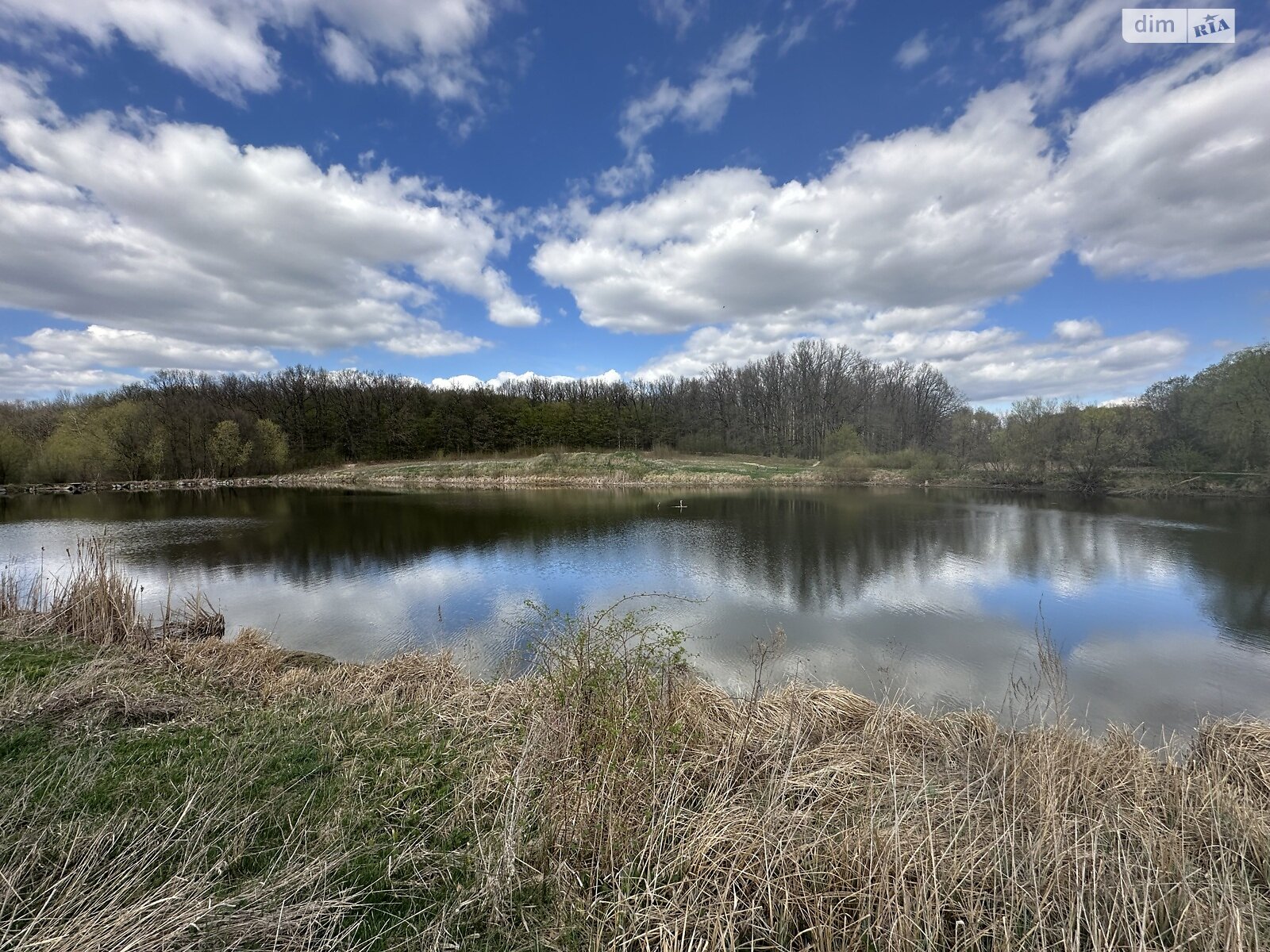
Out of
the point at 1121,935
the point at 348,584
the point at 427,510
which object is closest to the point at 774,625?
the point at 1121,935

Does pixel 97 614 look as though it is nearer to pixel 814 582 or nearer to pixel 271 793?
pixel 271 793

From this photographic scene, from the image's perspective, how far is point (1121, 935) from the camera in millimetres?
2535

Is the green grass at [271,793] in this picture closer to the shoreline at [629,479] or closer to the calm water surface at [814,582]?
the calm water surface at [814,582]

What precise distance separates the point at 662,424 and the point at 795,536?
50673 millimetres

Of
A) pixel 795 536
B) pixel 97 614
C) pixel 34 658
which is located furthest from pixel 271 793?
pixel 795 536

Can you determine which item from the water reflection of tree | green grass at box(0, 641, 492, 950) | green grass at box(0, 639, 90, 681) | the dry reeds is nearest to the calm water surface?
the water reflection of tree

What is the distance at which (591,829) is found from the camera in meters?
3.12

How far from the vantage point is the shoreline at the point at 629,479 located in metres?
35.7

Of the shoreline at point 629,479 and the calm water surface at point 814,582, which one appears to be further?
the shoreline at point 629,479

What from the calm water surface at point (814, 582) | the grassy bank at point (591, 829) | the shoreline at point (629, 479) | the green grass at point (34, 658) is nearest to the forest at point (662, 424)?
the shoreline at point (629, 479)

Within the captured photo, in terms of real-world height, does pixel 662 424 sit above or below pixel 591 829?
above

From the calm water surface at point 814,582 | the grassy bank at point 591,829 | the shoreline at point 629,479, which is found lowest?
the calm water surface at point 814,582

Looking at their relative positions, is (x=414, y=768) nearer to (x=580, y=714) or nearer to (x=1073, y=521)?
(x=580, y=714)

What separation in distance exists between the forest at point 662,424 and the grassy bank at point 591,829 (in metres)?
40.6
